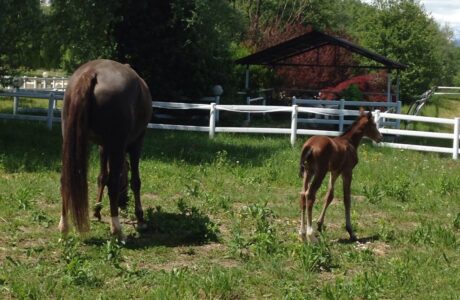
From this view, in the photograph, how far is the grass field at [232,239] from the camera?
5.50m

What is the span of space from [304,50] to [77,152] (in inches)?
776

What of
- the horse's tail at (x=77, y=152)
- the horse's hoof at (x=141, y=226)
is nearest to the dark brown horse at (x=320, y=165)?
the horse's hoof at (x=141, y=226)

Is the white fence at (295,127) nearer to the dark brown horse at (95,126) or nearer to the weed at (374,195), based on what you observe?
the weed at (374,195)

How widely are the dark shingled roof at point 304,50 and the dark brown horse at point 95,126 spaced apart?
637 inches

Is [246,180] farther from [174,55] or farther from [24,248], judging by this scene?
[174,55]

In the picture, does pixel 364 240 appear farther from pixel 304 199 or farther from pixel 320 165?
pixel 320 165

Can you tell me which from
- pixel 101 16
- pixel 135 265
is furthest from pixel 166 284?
pixel 101 16

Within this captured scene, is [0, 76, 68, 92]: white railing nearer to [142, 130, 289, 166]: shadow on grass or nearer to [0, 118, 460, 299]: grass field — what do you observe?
[142, 130, 289, 166]: shadow on grass

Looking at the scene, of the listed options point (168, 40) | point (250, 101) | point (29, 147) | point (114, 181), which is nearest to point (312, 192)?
Result: point (114, 181)

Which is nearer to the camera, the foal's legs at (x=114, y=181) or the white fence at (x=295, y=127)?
the foal's legs at (x=114, y=181)

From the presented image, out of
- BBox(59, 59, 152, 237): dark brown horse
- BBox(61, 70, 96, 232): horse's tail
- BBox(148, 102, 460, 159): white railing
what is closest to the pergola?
BBox(148, 102, 460, 159): white railing

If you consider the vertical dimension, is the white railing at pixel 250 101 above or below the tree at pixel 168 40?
below

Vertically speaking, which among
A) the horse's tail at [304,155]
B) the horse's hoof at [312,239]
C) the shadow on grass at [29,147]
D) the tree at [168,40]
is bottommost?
the horse's hoof at [312,239]

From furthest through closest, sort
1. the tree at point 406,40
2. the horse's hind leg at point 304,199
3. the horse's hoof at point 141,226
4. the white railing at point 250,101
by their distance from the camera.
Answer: the tree at point 406,40
the white railing at point 250,101
the horse's hoof at point 141,226
the horse's hind leg at point 304,199
